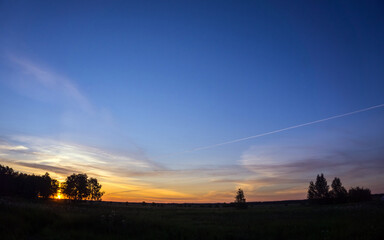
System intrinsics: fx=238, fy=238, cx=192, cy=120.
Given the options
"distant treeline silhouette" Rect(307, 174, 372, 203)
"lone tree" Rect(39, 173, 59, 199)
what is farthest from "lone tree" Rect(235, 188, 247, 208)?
"lone tree" Rect(39, 173, 59, 199)

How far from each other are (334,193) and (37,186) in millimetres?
106718

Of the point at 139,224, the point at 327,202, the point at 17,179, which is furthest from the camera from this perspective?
the point at 327,202

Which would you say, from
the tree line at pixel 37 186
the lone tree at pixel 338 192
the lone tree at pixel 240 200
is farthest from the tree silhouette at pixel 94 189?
the lone tree at pixel 338 192

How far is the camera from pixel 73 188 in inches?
3196

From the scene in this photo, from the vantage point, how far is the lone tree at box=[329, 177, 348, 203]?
84425 millimetres

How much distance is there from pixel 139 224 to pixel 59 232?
5.49 metres

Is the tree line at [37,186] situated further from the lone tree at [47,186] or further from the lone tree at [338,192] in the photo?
the lone tree at [338,192]

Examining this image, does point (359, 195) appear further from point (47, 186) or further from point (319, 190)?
point (47, 186)

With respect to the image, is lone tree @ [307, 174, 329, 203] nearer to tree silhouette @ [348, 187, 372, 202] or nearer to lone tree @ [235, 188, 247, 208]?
tree silhouette @ [348, 187, 372, 202]

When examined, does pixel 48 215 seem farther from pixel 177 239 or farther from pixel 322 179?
pixel 322 179

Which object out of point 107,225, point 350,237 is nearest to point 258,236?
point 350,237

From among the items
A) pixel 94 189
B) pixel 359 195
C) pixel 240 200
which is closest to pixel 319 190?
pixel 359 195

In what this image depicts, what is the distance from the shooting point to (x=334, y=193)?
88.4m

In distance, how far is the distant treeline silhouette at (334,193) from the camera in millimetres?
82525
